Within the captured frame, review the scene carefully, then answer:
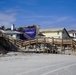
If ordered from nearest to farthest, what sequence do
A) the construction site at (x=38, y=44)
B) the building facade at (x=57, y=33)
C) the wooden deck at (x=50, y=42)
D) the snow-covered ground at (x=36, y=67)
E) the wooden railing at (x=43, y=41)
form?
the snow-covered ground at (x=36, y=67), the wooden deck at (x=50, y=42), the wooden railing at (x=43, y=41), the construction site at (x=38, y=44), the building facade at (x=57, y=33)

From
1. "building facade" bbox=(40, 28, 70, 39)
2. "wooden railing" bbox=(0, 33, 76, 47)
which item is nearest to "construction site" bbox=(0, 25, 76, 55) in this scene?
"wooden railing" bbox=(0, 33, 76, 47)

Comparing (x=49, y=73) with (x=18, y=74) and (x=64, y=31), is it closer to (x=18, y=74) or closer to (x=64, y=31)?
(x=18, y=74)

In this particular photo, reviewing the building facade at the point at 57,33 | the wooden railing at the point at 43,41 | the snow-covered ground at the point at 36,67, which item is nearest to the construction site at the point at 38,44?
the wooden railing at the point at 43,41

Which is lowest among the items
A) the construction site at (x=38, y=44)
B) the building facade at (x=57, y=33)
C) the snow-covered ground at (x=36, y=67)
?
the snow-covered ground at (x=36, y=67)

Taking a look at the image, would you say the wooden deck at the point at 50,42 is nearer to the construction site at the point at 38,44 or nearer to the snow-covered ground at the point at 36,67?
the construction site at the point at 38,44

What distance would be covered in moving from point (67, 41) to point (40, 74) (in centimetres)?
2720

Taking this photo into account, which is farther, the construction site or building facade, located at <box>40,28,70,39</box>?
building facade, located at <box>40,28,70,39</box>

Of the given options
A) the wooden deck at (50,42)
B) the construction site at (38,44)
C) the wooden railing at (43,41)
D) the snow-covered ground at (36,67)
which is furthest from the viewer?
the construction site at (38,44)

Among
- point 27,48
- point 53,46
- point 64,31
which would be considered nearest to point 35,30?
point 64,31

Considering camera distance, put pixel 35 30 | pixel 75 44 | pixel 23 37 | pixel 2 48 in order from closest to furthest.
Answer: pixel 75 44 → pixel 2 48 → pixel 23 37 → pixel 35 30

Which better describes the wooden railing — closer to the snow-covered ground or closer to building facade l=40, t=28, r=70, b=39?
the snow-covered ground

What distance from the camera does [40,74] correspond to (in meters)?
15.3

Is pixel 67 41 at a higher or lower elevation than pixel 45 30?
lower

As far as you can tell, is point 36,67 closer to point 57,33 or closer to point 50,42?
point 50,42
